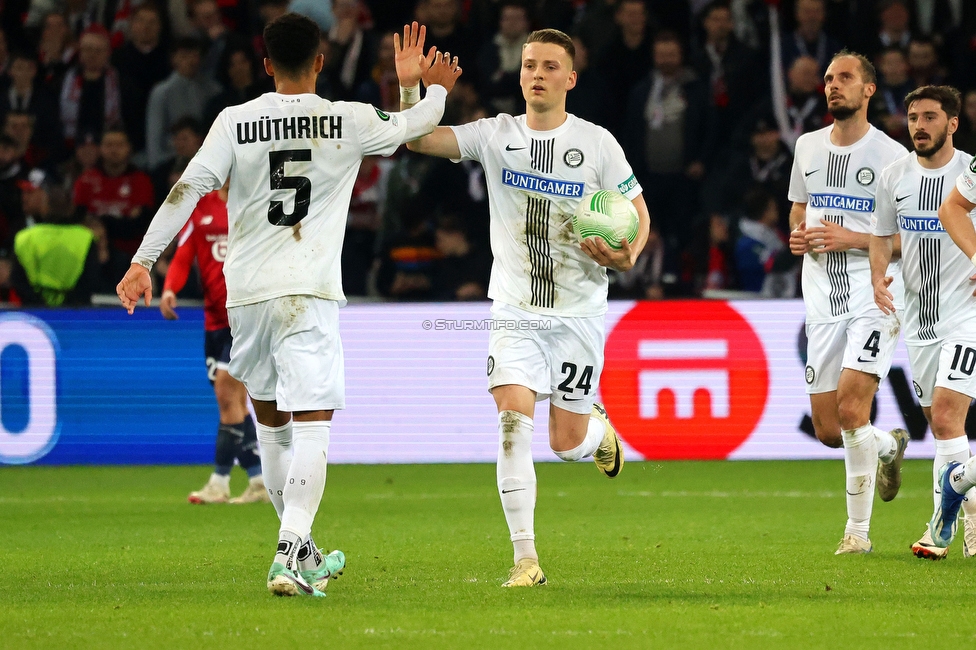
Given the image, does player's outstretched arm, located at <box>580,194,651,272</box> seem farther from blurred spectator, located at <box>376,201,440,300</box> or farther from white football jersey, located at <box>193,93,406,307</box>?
blurred spectator, located at <box>376,201,440,300</box>

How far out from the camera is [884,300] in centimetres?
786

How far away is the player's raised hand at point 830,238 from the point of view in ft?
27.2

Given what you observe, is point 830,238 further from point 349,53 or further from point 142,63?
point 142,63

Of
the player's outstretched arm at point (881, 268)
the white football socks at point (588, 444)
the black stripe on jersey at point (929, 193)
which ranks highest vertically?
the black stripe on jersey at point (929, 193)

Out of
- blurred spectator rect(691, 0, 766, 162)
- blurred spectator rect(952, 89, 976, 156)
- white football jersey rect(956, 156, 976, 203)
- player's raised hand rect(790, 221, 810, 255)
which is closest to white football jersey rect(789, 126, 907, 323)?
player's raised hand rect(790, 221, 810, 255)

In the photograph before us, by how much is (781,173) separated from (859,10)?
2693 millimetres

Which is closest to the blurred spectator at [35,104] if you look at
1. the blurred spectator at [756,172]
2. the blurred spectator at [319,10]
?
the blurred spectator at [319,10]

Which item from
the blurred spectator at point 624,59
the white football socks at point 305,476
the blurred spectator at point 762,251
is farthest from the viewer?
the blurred spectator at point 624,59

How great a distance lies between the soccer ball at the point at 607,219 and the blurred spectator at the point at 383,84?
8859mm

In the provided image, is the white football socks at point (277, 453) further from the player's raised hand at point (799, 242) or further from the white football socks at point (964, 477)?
the white football socks at point (964, 477)

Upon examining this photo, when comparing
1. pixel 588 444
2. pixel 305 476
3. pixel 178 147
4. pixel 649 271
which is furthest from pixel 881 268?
pixel 178 147

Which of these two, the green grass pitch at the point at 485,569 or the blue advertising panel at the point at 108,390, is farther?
the blue advertising panel at the point at 108,390

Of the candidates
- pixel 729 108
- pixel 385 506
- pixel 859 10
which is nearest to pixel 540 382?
pixel 385 506

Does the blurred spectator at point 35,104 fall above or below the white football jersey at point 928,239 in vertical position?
above
